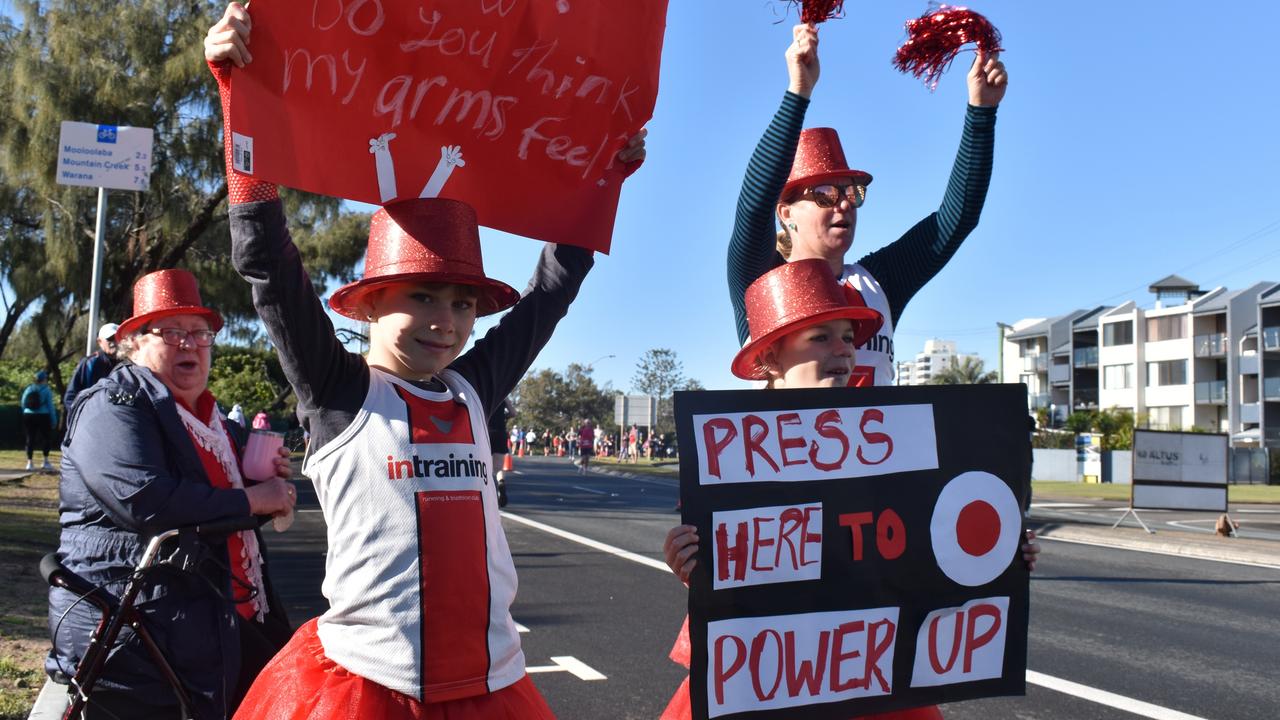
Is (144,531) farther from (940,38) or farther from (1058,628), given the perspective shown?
(1058,628)

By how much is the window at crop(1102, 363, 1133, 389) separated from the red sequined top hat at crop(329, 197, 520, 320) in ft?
287

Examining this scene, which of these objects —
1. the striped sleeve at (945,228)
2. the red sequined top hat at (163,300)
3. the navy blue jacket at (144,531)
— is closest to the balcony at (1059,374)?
the striped sleeve at (945,228)

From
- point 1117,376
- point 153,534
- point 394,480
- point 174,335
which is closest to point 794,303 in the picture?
point 394,480

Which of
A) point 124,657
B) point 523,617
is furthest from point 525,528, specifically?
point 124,657

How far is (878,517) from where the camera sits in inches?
110

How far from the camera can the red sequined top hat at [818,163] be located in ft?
10.4

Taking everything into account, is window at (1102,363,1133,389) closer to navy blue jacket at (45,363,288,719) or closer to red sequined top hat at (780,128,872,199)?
red sequined top hat at (780,128,872,199)

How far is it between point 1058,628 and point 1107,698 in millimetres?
2208

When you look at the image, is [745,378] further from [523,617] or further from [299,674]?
[523,617]

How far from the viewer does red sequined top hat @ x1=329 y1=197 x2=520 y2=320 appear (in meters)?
2.36

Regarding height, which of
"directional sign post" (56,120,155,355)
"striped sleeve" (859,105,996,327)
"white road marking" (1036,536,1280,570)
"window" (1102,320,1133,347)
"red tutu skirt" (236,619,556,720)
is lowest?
"white road marking" (1036,536,1280,570)

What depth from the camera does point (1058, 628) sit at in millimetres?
7941

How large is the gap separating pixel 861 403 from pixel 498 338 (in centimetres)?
98

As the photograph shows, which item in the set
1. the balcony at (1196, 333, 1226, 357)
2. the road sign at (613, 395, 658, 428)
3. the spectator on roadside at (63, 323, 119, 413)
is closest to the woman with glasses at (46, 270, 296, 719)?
the spectator on roadside at (63, 323, 119, 413)
